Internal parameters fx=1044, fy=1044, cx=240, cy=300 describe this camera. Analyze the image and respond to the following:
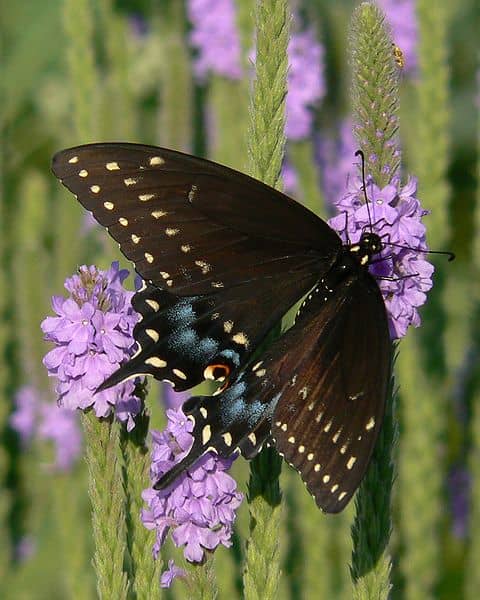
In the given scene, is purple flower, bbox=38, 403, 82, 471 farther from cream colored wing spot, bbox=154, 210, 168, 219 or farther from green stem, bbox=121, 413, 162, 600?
cream colored wing spot, bbox=154, 210, 168, 219

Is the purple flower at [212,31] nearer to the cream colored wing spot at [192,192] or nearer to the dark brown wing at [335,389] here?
the cream colored wing spot at [192,192]

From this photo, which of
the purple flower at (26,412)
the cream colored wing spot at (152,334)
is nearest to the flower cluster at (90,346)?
the cream colored wing spot at (152,334)

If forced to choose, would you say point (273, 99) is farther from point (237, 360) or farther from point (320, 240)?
point (237, 360)

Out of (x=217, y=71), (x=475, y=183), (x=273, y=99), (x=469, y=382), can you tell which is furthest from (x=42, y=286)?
(x=475, y=183)

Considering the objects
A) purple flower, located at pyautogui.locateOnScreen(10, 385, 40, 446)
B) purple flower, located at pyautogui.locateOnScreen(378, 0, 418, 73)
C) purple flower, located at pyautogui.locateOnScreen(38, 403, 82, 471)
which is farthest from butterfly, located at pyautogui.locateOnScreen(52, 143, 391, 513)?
purple flower, located at pyautogui.locateOnScreen(378, 0, 418, 73)

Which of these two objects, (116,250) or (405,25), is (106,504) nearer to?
(116,250)

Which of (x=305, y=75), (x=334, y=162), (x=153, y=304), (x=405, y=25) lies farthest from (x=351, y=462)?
(x=405, y=25)
